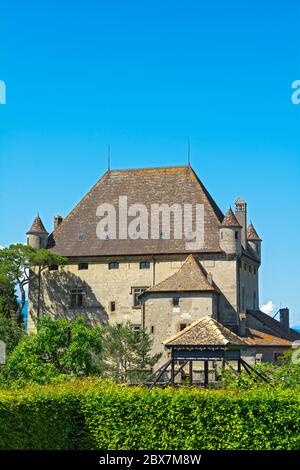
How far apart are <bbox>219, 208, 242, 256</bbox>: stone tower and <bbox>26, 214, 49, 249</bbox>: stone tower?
46.9 ft

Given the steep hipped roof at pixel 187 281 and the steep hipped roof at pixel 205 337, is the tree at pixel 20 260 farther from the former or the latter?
the steep hipped roof at pixel 205 337

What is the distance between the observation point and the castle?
64.4m

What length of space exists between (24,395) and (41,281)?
4821 cm

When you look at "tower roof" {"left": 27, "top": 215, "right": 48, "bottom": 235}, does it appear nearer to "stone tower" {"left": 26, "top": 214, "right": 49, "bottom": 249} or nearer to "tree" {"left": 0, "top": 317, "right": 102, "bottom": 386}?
"stone tower" {"left": 26, "top": 214, "right": 49, "bottom": 249}

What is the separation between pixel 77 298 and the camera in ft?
233

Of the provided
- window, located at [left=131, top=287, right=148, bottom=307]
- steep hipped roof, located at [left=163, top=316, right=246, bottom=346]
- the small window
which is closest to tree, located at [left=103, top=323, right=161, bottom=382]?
window, located at [left=131, top=287, right=148, bottom=307]

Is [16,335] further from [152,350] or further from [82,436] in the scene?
[82,436]

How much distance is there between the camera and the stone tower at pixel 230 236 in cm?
6731

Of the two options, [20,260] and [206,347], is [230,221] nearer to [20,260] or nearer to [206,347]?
[20,260]

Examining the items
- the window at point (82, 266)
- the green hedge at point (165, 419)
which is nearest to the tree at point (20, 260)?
the window at point (82, 266)

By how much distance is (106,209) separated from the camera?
2867 inches

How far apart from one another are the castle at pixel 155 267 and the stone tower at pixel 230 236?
73mm
